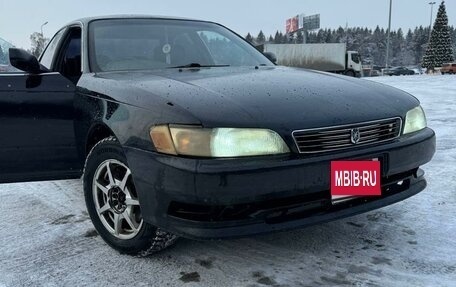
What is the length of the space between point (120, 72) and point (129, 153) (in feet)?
2.96

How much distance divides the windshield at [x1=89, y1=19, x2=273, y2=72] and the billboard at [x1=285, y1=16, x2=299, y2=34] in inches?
2582

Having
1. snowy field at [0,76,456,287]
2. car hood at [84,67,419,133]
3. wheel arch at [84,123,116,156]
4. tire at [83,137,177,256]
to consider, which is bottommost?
snowy field at [0,76,456,287]

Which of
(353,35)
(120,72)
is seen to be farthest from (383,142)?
(353,35)

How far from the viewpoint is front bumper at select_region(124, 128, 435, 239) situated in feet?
6.96

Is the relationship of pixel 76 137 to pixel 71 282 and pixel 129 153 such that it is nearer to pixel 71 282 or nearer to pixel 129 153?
pixel 129 153

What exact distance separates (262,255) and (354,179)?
0.71 m

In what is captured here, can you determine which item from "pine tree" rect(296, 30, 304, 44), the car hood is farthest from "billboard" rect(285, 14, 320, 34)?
the car hood

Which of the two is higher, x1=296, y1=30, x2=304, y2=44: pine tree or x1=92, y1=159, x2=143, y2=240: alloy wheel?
x1=296, y1=30, x2=304, y2=44: pine tree

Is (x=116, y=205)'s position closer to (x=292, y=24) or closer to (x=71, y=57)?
(x=71, y=57)

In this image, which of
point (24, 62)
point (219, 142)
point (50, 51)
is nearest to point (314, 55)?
point (50, 51)

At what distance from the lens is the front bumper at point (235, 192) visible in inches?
83.5

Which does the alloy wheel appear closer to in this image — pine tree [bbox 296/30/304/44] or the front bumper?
the front bumper

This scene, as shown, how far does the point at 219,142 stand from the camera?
7.18ft

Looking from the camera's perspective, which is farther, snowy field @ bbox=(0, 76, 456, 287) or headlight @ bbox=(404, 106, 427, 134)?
headlight @ bbox=(404, 106, 427, 134)
